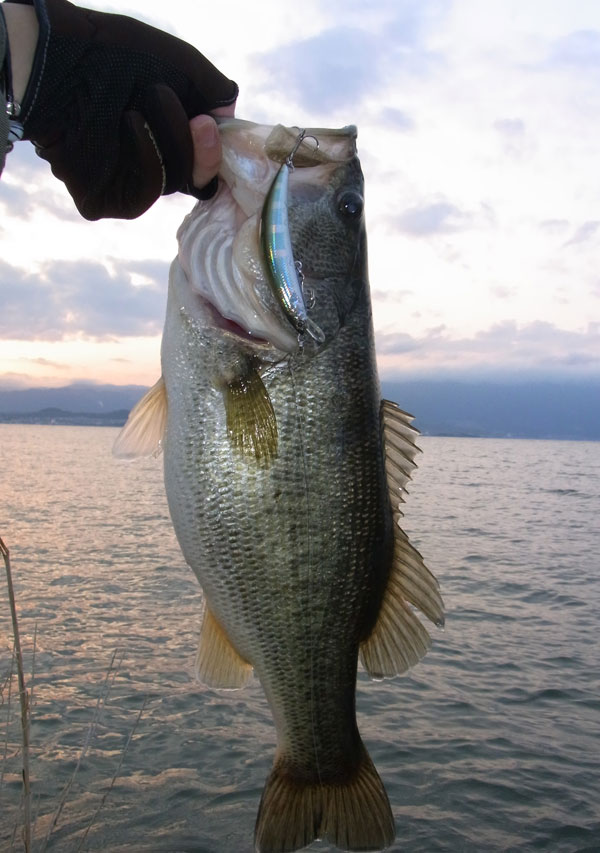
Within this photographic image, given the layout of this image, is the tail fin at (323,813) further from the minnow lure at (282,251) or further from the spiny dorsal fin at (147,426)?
the minnow lure at (282,251)

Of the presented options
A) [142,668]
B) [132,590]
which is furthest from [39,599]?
[142,668]

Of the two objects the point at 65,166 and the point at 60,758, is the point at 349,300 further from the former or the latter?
the point at 60,758

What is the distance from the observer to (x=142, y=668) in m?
10.5

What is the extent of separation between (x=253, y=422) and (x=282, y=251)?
647 millimetres

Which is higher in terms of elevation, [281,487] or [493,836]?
[281,487]

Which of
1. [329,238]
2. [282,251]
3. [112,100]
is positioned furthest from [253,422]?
[112,100]

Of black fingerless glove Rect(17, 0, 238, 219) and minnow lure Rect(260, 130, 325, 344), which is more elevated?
black fingerless glove Rect(17, 0, 238, 219)

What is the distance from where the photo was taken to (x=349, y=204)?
2877 millimetres

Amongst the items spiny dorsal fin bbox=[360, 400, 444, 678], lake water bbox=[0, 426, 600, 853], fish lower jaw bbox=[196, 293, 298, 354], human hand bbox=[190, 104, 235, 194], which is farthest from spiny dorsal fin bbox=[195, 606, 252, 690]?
lake water bbox=[0, 426, 600, 853]

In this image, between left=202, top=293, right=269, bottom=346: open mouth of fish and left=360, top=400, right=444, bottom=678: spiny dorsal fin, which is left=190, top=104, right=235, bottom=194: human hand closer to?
left=202, top=293, right=269, bottom=346: open mouth of fish

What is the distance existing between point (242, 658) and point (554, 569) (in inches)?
716

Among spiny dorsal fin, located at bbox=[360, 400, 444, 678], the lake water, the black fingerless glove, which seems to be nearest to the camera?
the black fingerless glove

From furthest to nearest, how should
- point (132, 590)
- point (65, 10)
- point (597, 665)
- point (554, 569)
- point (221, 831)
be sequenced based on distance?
point (554, 569) < point (132, 590) < point (597, 665) < point (221, 831) < point (65, 10)

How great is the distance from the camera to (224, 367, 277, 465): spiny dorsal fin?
8.68ft
